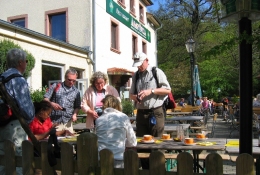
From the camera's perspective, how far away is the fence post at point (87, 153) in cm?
230

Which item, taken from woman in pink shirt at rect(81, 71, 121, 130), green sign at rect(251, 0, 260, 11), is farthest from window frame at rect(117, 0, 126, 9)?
green sign at rect(251, 0, 260, 11)

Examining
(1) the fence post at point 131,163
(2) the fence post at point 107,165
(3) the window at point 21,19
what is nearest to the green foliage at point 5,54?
(3) the window at point 21,19

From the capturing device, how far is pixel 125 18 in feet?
58.5

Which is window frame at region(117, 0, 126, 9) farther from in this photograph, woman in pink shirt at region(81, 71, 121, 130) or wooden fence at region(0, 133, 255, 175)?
wooden fence at region(0, 133, 255, 175)

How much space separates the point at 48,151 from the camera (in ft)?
7.90

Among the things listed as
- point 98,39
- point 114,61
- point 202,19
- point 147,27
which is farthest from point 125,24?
point 202,19

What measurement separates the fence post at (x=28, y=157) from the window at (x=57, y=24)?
41.3ft

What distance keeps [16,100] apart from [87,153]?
991 mm

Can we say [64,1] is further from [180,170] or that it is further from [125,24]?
[180,170]

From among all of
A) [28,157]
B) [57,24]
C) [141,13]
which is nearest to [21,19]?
[57,24]

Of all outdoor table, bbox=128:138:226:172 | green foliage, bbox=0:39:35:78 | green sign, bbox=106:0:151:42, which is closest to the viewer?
outdoor table, bbox=128:138:226:172

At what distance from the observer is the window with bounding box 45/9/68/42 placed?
1473cm

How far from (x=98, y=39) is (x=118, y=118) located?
453 inches

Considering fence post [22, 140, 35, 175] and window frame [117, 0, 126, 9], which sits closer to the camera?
fence post [22, 140, 35, 175]
